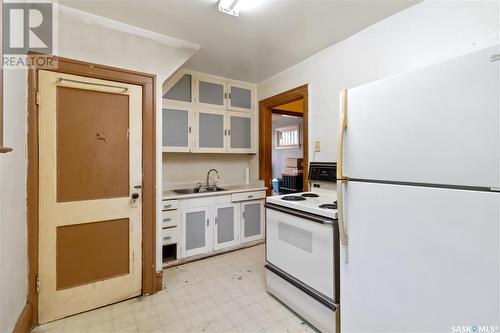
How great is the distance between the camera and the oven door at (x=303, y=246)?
155cm

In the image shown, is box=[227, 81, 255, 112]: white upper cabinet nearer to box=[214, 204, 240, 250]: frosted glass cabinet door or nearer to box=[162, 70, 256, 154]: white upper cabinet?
box=[162, 70, 256, 154]: white upper cabinet

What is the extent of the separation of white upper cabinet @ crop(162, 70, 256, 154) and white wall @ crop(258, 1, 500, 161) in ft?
2.82

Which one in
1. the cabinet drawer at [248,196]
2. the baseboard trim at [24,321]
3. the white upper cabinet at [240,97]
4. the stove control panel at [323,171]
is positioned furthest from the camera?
the white upper cabinet at [240,97]

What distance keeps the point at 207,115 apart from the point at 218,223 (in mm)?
1488

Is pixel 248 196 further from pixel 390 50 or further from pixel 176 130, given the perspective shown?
pixel 390 50

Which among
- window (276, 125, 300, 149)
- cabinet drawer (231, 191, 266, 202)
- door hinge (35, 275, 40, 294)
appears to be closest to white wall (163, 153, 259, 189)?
cabinet drawer (231, 191, 266, 202)

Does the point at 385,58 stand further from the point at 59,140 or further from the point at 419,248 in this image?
the point at 59,140

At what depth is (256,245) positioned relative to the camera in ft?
10.8

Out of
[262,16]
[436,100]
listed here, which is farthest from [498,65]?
[262,16]

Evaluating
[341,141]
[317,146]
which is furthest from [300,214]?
[317,146]

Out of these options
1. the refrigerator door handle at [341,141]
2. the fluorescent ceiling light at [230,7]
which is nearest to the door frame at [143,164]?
the fluorescent ceiling light at [230,7]

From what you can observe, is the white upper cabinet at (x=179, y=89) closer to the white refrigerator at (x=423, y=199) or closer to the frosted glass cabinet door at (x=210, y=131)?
the frosted glass cabinet door at (x=210, y=131)

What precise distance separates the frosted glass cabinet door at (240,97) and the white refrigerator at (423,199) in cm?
224

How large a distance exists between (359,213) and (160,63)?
2131 mm
